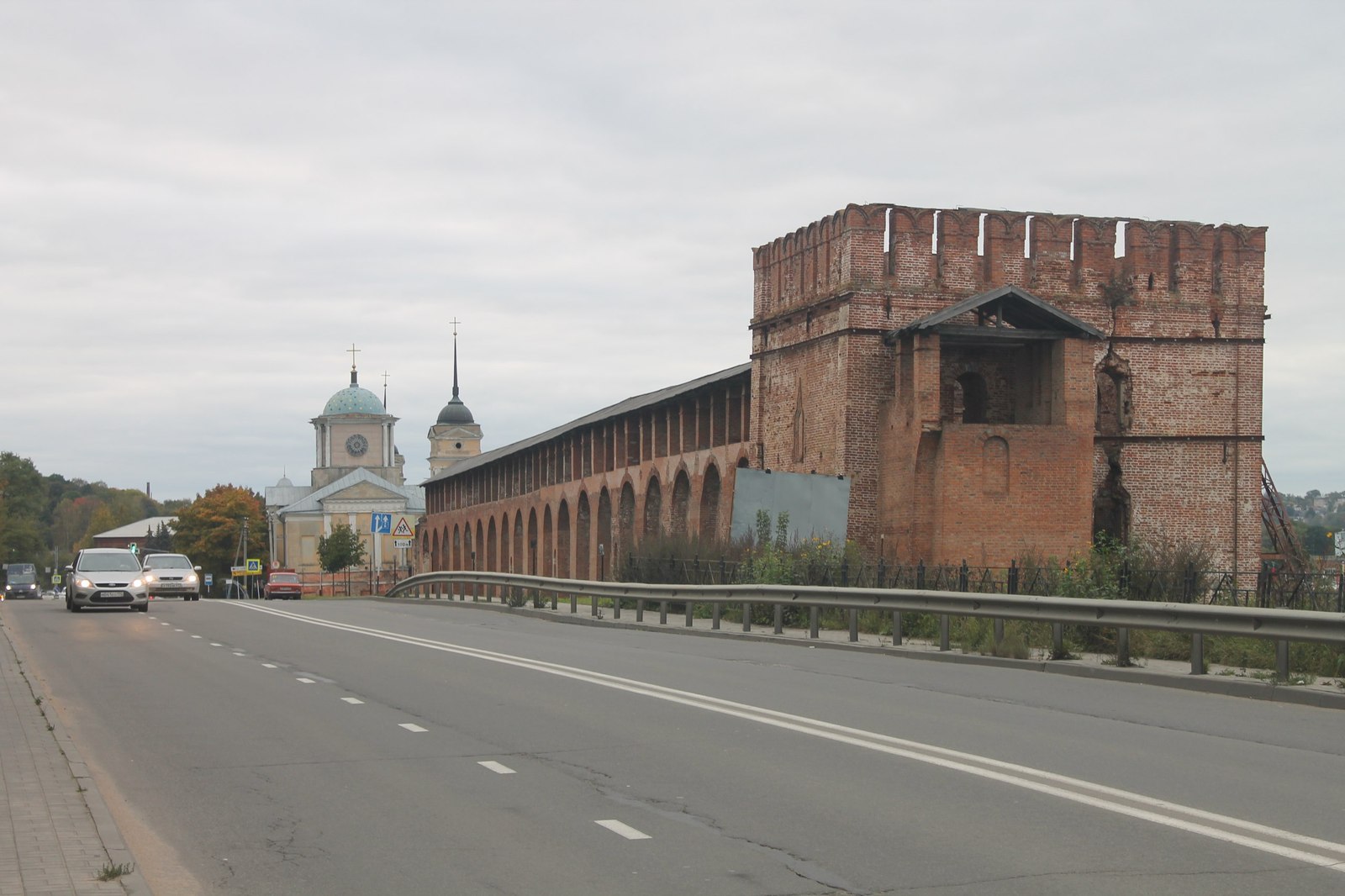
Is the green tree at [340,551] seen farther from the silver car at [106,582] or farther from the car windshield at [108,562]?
the silver car at [106,582]

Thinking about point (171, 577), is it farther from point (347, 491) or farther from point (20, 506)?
point (20, 506)

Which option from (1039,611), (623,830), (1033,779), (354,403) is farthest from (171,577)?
(354,403)

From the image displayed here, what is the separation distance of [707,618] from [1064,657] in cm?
1211

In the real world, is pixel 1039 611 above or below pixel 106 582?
above

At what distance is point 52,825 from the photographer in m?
7.84

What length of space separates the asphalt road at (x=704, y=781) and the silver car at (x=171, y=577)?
26.0 meters

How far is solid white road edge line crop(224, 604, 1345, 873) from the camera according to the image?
7.24 m

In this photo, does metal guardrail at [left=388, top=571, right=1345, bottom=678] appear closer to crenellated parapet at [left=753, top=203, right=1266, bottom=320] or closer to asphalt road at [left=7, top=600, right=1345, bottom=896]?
asphalt road at [left=7, top=600, right=1345, bottom=896]

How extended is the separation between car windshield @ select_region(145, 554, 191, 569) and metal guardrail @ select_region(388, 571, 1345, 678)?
61.0 ft

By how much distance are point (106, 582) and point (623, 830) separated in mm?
26569

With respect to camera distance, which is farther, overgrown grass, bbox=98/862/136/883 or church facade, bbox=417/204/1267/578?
church facade, bbox=417/204/1267/578

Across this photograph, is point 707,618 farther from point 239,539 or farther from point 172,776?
point 239,539

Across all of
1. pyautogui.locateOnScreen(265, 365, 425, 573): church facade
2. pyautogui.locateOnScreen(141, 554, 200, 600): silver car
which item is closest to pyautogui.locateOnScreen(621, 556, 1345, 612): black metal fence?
pyautogui.locateOnScreen(141, 554, 200, 600): silver car

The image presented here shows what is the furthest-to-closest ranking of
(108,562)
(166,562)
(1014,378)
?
(166,562) → (1014,378) → (108,562)
